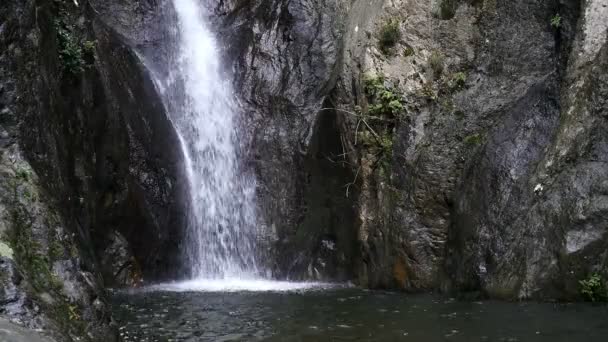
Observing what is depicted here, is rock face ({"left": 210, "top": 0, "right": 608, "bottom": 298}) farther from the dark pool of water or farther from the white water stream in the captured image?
the dark pool of water

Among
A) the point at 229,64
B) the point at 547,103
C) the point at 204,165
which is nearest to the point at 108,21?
the point at 229,64

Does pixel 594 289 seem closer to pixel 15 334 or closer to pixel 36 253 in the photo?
pixel 36 253

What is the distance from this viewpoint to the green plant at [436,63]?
1192 centimetres

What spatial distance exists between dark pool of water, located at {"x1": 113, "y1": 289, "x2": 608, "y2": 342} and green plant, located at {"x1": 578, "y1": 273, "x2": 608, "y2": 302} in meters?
0.26

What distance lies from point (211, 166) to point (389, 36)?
4.75m

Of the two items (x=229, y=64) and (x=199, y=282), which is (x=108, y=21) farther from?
(x=199, y=282)

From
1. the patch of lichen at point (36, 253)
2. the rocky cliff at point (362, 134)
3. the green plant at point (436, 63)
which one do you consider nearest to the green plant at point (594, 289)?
the rocky cliff at point (362, 134)

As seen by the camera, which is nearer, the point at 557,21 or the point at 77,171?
the point at 77,171

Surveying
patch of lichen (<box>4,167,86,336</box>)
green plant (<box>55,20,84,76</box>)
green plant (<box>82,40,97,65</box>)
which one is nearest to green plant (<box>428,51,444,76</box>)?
green plant (<box>82,40,97,65</box>)

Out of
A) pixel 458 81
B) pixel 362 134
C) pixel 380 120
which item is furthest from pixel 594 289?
pixel 362 134

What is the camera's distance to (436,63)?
12.0m

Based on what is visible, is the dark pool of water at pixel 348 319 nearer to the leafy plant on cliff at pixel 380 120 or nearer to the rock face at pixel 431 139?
the rock face at pixel 431 139

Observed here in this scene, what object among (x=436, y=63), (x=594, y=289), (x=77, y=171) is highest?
(x=436, y=63)

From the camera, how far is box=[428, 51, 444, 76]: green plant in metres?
11.9
